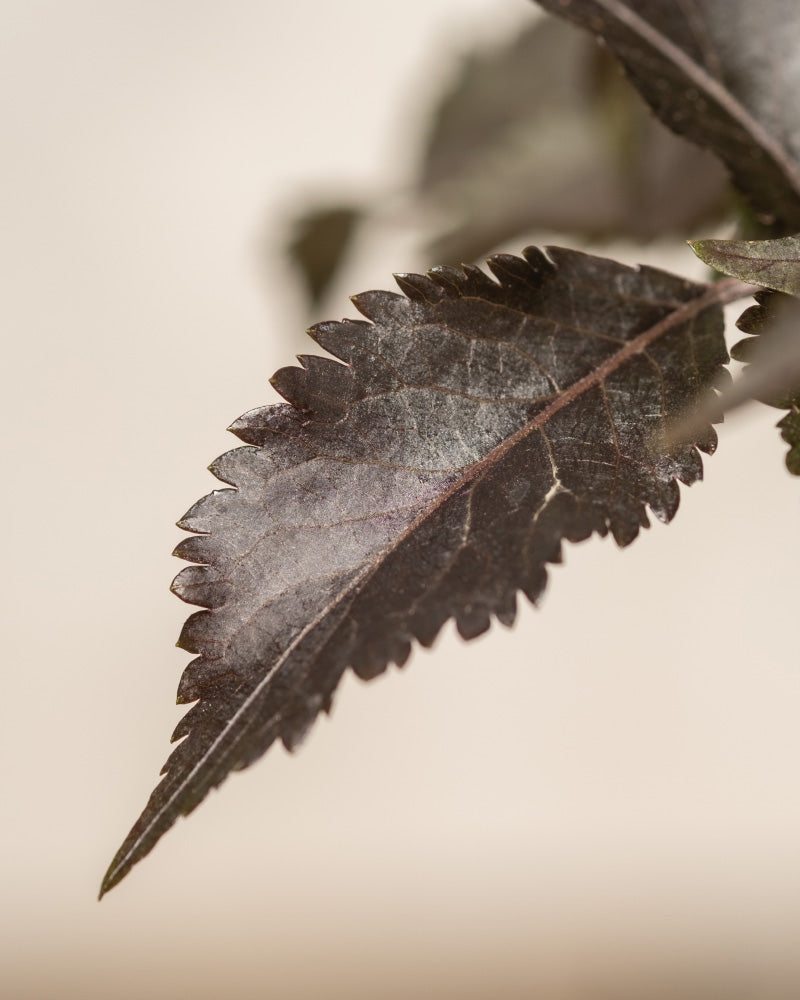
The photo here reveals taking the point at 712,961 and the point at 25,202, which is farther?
the point at 25,202

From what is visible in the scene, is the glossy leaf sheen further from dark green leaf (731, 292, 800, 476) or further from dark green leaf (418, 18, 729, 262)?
dark green leaf (418, 18, 729, 262)

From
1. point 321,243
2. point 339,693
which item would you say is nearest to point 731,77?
point 321,243

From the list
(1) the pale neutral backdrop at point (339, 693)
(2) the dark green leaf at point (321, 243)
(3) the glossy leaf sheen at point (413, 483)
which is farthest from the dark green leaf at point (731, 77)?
(1) the pale neutral backdrop at point (339, 693)

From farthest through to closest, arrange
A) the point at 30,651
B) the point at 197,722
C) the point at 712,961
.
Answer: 1. the point at 30,651
2. the point at 712,961
3. the point at 197,722

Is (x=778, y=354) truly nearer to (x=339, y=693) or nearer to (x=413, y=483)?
(x=413, y=483)

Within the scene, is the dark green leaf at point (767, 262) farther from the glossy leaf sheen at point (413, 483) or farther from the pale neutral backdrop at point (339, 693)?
the pale neutral backdrop at point (339, 693)

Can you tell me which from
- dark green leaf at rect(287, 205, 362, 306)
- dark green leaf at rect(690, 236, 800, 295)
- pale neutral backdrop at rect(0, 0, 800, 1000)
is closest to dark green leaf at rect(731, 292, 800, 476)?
dark green leaf at rect(690, 236, 800, 295)

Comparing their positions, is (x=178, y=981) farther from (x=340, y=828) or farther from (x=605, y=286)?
(x=605, y=286)

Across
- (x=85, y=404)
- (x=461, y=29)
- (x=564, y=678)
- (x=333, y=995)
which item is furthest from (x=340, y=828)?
(x=461, y=29)
